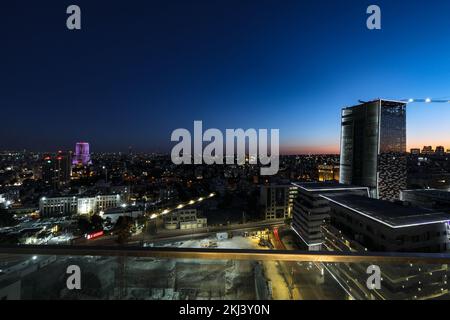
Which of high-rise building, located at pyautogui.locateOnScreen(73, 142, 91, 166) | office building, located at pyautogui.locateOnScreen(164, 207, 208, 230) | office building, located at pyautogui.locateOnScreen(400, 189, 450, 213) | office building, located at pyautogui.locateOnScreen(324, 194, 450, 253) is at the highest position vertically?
high-rise building, located at pyautogui.locateOnScreen(73, 142, 91, 166)

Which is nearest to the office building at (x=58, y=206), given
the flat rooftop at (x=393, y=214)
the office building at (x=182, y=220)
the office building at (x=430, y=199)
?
the office building at (x=182, y=220)

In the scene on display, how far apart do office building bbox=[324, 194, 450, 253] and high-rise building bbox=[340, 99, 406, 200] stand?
13.6 metres

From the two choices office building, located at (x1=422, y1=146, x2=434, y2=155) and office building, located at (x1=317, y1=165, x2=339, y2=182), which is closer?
office building, located at (x1=317, y1=165, x2=339, y2=182)

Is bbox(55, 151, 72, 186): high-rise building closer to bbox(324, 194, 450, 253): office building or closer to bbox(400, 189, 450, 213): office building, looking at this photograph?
bbox(324, 194, 450, 253): office building

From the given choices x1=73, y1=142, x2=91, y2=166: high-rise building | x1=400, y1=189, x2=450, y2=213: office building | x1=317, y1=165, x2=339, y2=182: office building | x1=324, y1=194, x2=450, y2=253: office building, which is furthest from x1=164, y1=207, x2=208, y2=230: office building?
x1=73, y1=142, x2=91, y2=166: high-rise building

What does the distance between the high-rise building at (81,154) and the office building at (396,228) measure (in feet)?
143

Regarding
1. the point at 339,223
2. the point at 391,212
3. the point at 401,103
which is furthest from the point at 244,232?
the point at 401,103

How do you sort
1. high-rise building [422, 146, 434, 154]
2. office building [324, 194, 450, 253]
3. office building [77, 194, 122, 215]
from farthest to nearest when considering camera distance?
high-rise building [422, 146, 434, 154] < office building [77, 194, 122, 215] < office building [324, 194, 450, 253]

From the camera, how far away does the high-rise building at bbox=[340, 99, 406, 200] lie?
74.3ft

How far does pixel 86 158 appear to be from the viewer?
143ft

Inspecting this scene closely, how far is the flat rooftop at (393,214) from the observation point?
28.9 ft

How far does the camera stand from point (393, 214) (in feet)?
31.4

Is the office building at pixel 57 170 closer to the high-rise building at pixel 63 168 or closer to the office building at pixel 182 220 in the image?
the high-rise building at pixel 63 168
